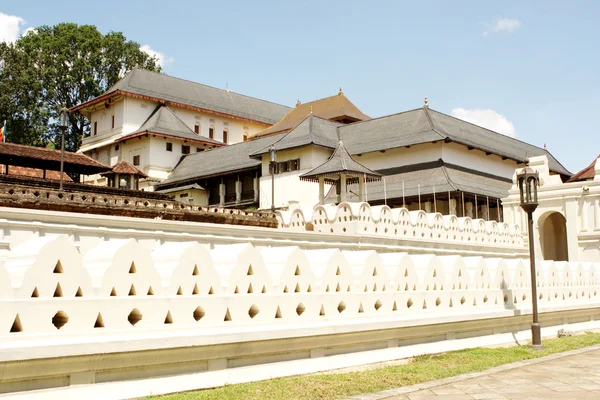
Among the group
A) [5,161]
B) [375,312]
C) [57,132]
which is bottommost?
[375,312]

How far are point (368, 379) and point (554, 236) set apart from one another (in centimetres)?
2516

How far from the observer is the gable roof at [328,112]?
166ft

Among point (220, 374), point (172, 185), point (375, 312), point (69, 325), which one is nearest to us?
point (69, 325)

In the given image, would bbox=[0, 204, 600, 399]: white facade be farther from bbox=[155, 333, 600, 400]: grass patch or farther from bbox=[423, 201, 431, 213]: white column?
bbox=[423, 201, 431, 213]: white column

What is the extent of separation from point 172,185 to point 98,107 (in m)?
12.2

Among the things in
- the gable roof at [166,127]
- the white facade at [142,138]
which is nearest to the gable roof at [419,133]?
the gable roof at [166,127]

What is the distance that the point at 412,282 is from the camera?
→ 9.37 metres

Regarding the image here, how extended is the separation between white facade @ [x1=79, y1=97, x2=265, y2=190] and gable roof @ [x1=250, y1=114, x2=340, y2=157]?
37.8 ft

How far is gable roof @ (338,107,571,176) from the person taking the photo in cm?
3575

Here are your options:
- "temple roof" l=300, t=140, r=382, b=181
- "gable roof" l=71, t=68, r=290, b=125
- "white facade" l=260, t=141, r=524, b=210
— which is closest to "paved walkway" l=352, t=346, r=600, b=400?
"temple roof" l=300, t=140, r=382, b=181

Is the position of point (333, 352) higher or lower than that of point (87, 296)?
lower

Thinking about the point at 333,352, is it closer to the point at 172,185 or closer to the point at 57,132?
the point at 172,185

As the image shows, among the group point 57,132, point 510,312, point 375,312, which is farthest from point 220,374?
point 57,132

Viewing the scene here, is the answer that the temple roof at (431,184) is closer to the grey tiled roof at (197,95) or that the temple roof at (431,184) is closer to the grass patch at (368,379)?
the grass patch at (368,379)
